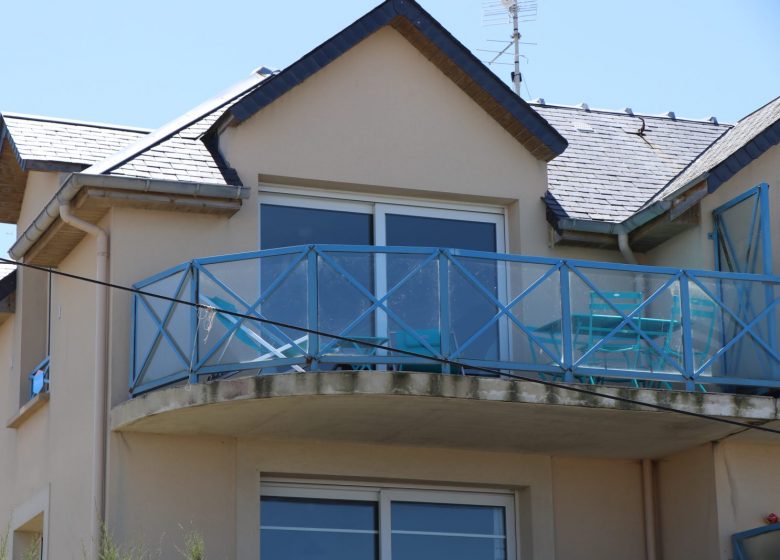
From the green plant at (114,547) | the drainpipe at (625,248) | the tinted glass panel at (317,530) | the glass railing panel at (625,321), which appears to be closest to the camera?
the green plant at (114,547)

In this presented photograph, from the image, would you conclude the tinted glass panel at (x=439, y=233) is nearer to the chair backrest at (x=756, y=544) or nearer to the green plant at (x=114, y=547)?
the chair backrest at (x=756, y=544)

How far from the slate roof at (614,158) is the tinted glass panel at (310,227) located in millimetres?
1906

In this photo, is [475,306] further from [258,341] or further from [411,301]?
[258,341]

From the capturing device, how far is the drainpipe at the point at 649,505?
1588 centimetres

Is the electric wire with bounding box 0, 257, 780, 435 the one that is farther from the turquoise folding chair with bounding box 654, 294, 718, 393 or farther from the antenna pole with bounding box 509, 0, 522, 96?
the antenna pole with bounding box 509, 0, 522, 96

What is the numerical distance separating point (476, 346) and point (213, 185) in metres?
2.78

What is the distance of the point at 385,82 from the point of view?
16641mm

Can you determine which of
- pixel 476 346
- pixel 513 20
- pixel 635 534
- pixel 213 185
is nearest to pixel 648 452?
pixel 635 534

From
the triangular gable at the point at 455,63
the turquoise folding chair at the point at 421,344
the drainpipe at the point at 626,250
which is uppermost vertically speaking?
the triangular gable at the point at 455,63

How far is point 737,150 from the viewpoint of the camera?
16156mm

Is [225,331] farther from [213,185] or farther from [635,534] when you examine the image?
[635,534]

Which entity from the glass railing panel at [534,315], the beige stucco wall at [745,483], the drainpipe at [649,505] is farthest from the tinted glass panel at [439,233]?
the beige stucco wall at [745,483]

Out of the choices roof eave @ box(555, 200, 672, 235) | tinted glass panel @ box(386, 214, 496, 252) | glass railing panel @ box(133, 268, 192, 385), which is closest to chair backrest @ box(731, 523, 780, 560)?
roof eave @ box(555, 200, 672, 235)

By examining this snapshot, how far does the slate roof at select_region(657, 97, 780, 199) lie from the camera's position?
16.0 metres
